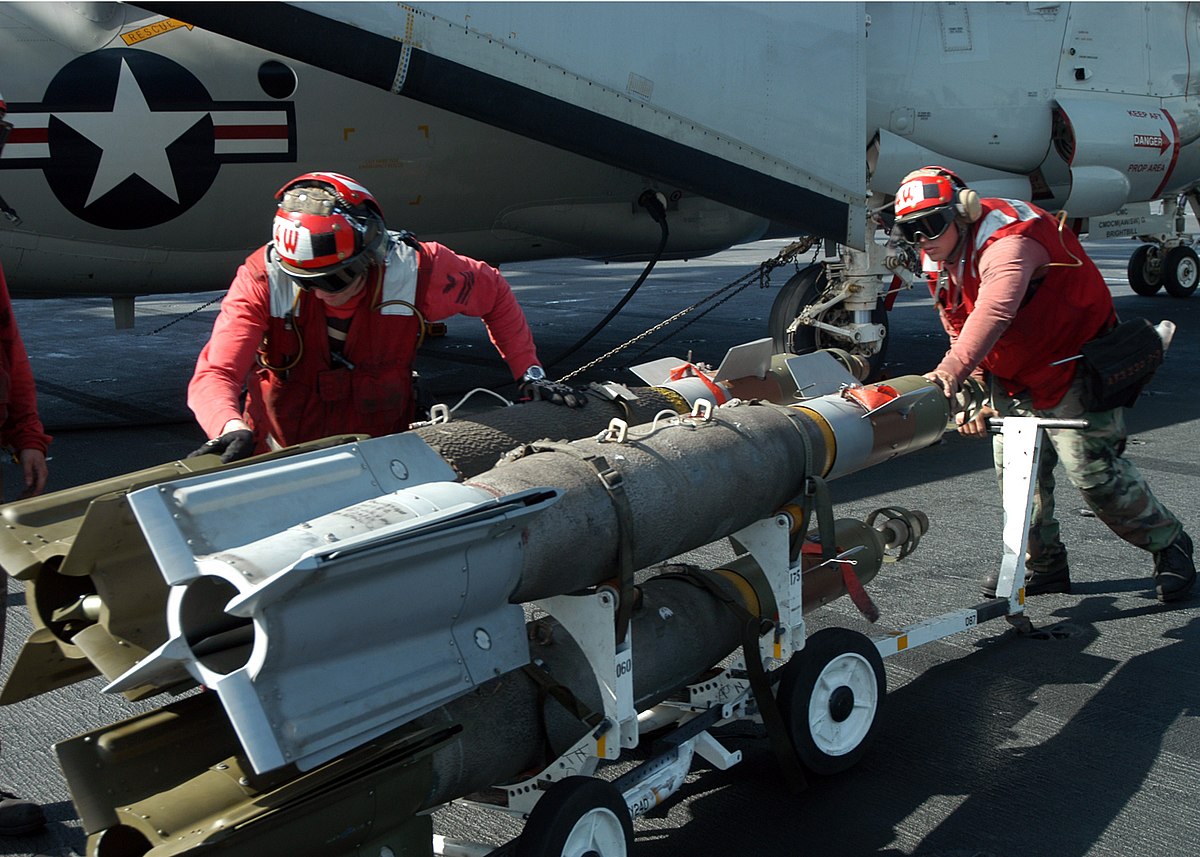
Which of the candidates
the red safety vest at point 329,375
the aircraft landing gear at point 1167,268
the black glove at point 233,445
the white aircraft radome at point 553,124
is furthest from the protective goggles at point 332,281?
the aircraft landing gear at point 1167,268

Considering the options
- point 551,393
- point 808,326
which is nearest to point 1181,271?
point 808,326

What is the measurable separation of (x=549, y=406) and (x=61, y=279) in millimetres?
5157

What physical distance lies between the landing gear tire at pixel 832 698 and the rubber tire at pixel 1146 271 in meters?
11.7

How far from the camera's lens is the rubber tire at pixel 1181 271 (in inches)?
543

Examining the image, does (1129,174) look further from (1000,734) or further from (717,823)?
(717,823)

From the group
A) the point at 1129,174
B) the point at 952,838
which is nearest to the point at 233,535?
the point at 952,838

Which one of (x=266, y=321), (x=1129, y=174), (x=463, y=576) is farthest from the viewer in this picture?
(x=1129, y=174)

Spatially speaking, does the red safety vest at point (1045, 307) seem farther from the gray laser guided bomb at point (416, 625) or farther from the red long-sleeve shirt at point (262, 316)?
the red long-sleeve shirt at point (262, 316)

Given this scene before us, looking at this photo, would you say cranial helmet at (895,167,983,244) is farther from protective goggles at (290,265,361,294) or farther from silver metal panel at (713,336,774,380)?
protective goggles at (290,265,361,294)

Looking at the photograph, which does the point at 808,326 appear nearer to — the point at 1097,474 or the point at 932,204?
the point at 1097,474

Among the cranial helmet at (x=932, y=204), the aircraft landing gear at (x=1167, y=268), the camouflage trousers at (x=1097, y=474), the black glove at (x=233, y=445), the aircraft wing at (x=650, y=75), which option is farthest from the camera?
the aircraft landing gear at (x=1167, y=268)

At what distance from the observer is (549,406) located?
12.3 feet

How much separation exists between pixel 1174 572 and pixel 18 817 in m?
4.44

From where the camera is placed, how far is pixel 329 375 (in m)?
3.91
